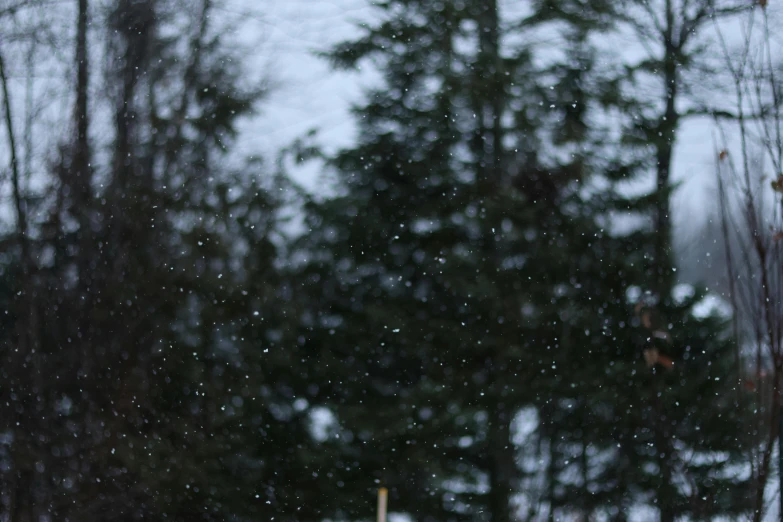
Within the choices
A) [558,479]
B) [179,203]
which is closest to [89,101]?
[179,203]

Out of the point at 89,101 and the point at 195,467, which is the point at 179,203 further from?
the point at 195,467

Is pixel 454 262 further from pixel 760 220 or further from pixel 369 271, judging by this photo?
pixel 760 220

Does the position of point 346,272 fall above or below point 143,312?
above

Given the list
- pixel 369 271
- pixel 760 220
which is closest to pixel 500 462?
pixel 369 271

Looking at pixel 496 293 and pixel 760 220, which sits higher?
pixel 496 293

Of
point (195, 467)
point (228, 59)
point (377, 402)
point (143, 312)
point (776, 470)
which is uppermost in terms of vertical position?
point (228, 59)

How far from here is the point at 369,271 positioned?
8.37 m

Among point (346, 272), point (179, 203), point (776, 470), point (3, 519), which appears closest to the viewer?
point (776, 470)

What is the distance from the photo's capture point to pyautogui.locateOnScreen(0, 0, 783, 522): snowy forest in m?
7.06

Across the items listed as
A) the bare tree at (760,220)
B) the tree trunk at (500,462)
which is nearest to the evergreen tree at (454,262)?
the tree trunk at (500,462)

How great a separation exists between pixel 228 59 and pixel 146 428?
3492 mm

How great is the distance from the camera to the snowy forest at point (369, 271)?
706 centimetres

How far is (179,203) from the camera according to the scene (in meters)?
7.61

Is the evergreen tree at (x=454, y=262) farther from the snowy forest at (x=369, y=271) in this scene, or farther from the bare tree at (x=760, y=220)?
the bare tree at (x=760, y=220)
